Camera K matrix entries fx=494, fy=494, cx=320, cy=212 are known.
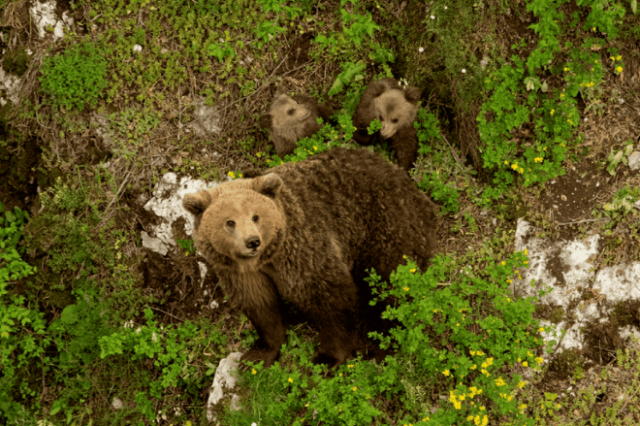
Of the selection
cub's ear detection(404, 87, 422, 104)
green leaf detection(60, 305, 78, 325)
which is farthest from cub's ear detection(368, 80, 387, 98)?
green leaf detection(60, 305, 78, 325)

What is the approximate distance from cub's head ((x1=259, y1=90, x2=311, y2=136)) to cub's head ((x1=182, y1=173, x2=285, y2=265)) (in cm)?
174

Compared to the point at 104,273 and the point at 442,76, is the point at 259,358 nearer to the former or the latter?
the point at 104,273

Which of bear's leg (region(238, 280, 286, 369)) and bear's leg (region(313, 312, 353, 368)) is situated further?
bear's leg (region(313, 312, 353, 368))

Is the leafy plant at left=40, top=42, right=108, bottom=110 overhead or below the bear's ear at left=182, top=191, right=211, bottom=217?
below

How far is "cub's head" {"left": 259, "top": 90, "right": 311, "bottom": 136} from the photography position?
6086 mm

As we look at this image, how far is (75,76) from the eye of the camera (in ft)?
19.9

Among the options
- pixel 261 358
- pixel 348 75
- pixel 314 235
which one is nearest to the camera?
pixel 314 235

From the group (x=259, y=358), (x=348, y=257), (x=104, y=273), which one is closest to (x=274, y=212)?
(x=348, y=257)

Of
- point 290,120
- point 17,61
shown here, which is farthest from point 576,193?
point 17,61

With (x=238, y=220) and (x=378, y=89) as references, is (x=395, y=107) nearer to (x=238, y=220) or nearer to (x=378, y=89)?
(x=378, y=89)

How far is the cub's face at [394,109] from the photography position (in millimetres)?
5972

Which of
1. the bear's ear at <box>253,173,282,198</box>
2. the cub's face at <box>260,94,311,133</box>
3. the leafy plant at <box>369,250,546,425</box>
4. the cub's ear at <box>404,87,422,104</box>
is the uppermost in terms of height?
the cub's ear at <box>404,87,422,104</box>

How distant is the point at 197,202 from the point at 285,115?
2.24 metres

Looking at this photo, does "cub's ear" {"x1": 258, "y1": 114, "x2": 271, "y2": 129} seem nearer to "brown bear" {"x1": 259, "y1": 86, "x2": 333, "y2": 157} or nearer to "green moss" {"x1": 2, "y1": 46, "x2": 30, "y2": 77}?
"brown bear" {"x1": 259, "y1": 86, "x2": 333, "y2": 157}
